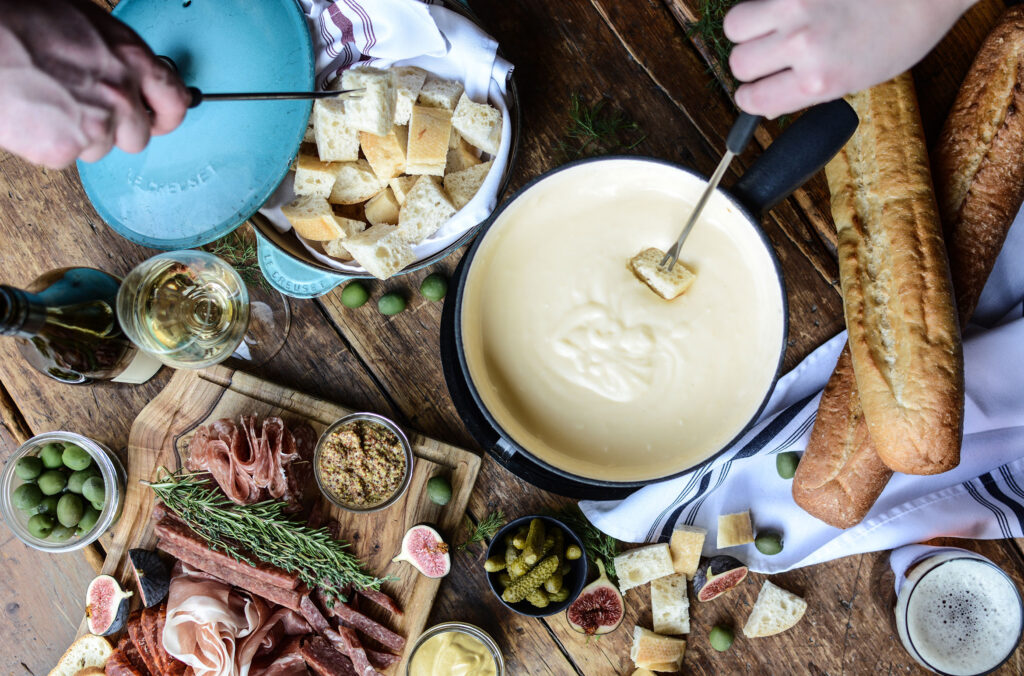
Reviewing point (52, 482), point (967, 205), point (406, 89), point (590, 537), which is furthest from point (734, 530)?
point (52, 482)

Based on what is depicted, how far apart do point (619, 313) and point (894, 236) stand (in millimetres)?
534

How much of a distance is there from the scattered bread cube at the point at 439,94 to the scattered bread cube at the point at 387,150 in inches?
2.8

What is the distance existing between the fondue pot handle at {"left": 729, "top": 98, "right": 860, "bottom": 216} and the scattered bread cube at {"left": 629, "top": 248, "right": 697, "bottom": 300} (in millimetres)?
231

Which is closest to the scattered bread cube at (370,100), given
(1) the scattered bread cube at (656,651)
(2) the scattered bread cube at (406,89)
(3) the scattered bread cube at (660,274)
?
(2) the scattered bread cube at (406,89)

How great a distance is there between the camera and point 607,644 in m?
1.64

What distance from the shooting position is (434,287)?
1.55 metres

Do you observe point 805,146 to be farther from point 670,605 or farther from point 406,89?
point 670,605

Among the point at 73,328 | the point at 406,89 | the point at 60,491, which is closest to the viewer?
the point at 406,89

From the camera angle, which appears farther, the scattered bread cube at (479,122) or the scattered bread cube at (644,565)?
the scattered bread cube at (644,565)

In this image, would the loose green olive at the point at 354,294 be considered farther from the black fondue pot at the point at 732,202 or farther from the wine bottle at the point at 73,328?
the wine bottle at the point at 73,328

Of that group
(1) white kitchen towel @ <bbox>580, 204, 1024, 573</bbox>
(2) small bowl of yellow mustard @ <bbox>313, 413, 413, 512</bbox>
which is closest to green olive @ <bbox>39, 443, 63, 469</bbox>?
(2) small bowl of yellow mustard @ <bbox>313, 413, 413, 512</bbox>

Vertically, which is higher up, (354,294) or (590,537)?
(354,294)

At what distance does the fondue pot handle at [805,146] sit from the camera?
110 centimetres

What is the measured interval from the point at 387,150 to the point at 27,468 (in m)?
1.16
